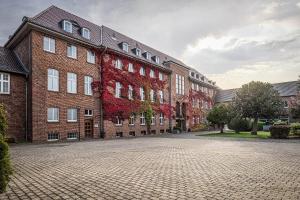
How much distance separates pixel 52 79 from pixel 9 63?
3.96 metres

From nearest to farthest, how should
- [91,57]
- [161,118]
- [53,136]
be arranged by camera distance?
[53,136] → [91,57] → [161,118]

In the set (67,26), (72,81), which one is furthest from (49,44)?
(72,81)

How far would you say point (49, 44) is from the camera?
76.5 ft

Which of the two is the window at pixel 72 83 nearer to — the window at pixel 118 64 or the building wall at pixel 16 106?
the building wall at pixel 16 106

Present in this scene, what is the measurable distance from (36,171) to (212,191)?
614cm

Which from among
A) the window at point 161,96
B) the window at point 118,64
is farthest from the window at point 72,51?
the window at point 161,96

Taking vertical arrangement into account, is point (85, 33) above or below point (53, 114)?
above

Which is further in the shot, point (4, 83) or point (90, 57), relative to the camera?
point (90, 57)

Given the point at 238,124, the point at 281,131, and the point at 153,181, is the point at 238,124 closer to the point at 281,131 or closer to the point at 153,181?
the point at 281,131

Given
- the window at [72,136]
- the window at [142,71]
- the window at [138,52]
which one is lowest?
the window at [72,136]

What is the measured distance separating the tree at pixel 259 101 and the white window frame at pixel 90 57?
19.1 metres

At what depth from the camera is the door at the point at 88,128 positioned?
26.2m

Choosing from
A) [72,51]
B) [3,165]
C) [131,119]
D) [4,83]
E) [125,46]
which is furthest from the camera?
[125,46]

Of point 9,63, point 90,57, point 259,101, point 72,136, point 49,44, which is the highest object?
point 49,44
